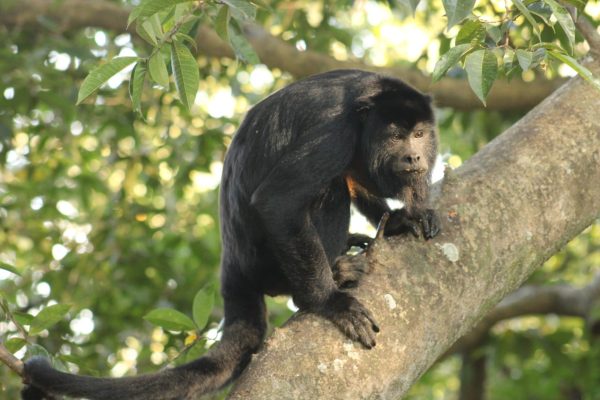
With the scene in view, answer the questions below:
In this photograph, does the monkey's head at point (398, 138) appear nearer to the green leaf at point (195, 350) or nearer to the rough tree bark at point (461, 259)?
the rough tree bark at point (461, 259)

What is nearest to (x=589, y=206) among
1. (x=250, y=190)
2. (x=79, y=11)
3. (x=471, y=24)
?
(x=471, y=24)

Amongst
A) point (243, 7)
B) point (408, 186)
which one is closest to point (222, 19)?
point (243, 7)

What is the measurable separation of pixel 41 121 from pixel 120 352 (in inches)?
74.4

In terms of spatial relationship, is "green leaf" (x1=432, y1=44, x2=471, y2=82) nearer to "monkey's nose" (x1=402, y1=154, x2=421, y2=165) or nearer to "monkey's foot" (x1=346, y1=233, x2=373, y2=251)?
"monkey's nose" (x1=402, y1=154, x2=421, y2=165)

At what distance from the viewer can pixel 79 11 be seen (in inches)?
245

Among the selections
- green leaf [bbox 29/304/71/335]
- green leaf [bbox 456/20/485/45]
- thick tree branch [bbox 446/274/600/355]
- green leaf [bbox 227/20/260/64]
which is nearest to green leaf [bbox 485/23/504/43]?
green leaf [bbox 456/20/485/45]

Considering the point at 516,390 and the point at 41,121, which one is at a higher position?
the point at 41,121

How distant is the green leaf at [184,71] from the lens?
105 inches

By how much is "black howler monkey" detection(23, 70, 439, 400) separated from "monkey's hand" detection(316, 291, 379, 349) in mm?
37

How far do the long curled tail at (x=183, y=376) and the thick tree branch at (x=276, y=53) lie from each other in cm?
278

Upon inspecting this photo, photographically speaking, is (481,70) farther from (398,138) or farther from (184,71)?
(398,138)

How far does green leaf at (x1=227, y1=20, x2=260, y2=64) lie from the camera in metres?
3.54

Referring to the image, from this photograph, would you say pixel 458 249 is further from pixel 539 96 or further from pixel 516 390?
pixel 516 390

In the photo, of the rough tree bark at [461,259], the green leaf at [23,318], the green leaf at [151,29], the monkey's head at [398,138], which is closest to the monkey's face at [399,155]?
the monkey's head at [398,138]
